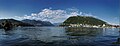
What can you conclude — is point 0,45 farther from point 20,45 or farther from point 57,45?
point 57,45

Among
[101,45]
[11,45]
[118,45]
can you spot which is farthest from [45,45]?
[118,45]

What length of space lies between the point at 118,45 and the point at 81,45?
28.4 ft

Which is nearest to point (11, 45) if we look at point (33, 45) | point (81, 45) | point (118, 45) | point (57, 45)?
point (33, 45)

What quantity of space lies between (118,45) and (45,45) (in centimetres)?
1721

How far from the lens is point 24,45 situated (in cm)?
4425

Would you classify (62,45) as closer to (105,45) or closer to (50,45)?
(50,45)

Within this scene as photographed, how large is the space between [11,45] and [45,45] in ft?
26.6

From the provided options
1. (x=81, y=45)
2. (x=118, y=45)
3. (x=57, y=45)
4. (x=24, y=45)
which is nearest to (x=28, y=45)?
(x=24, y=45)

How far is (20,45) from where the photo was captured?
44.4 metres

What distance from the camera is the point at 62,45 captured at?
4397cm

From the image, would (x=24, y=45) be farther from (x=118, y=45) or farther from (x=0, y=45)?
(x=118, y=45)

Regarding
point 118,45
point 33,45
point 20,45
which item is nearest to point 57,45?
point 33,45

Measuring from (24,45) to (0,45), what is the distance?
5562 mm

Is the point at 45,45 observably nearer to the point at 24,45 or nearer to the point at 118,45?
the point at 24,45
